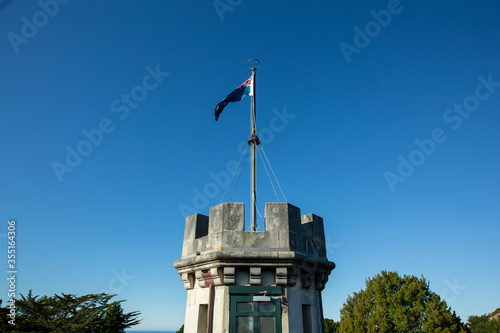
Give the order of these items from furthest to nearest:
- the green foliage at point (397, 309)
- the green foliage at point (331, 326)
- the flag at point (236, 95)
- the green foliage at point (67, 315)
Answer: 1. the green foliage at point (331, 326)
2. the green foliage at point (397, 309)
3. the green foliage at point (67, 315)
4. the flag at point (236, 95)

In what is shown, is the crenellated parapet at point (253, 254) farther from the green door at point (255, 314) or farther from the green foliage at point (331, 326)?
the green foliage at point (331, 326)

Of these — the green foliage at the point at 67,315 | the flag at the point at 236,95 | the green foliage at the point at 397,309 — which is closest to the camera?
the flag at the point at 236,95

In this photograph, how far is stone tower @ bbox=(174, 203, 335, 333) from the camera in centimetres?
629

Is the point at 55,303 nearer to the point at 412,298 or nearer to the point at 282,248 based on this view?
the point at 282,248

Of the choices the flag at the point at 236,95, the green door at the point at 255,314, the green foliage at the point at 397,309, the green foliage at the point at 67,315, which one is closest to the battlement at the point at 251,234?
the green door at the point at 255,314

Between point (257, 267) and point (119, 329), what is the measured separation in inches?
846

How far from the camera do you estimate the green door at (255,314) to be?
6.18m

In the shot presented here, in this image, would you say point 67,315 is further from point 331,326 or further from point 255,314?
point 331,326

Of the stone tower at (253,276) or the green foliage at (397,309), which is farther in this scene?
the green foliage at (397,309)

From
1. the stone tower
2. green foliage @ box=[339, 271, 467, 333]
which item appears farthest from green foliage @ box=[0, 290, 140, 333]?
green foliage @ box=[339, 271, 467, 333]

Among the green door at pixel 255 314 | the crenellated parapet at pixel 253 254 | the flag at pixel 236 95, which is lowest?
the green door at pixel 255 314

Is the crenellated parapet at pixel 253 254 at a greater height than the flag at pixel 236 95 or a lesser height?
lesser

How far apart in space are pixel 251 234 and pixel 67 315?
20515 millimetres

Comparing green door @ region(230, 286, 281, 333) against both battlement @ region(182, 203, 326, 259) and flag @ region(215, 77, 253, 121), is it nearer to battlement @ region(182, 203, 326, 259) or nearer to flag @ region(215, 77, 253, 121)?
battlement @ region(182, 203, 326, 259)
